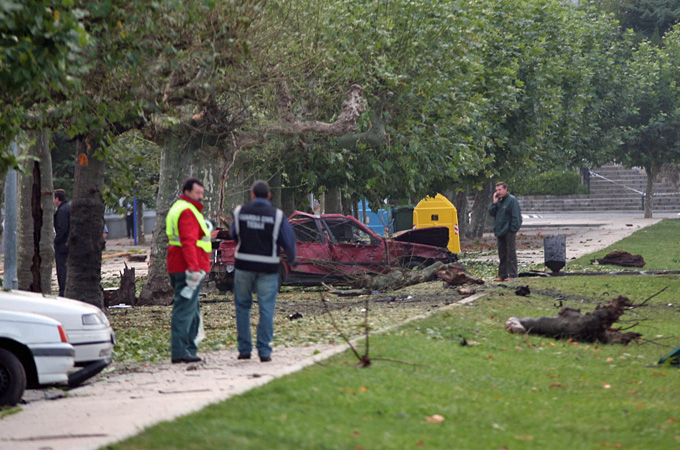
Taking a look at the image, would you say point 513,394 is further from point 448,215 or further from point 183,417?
point 448,215

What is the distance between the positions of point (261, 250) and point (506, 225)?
944cm

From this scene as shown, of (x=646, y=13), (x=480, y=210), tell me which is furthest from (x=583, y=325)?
(x=646, y=13)

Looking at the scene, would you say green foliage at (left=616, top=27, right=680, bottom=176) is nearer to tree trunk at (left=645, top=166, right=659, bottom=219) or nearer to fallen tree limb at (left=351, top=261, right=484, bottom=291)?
tree trunk at (left=645, top=166, right=659, bottom=219)

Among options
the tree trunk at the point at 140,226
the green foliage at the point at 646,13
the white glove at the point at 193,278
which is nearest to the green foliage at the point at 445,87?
the white glove at the point at 193,278

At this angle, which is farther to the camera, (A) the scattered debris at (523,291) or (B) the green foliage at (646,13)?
(B) the green foliage at (646,13)

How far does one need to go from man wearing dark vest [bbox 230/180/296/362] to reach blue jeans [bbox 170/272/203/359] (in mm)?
587

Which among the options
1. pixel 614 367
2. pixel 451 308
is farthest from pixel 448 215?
pixel 614 367

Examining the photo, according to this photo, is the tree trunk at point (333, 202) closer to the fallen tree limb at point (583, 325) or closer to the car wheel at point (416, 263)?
the car wheel at point (416, 263)

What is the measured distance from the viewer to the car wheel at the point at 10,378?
27.6ft

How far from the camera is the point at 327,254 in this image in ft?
59.0

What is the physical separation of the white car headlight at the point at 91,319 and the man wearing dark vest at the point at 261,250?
142cm

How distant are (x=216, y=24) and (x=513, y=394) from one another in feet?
25.4

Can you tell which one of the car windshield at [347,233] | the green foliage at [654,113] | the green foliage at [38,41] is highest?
the green foliage at [654,113]

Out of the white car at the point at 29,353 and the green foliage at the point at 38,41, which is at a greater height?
the green foliage at the point at 38,41
